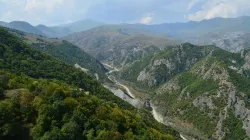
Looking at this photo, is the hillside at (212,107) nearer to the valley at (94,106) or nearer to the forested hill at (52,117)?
the valley at (94,106)

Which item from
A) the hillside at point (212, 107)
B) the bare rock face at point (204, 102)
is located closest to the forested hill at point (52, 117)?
the hillside at point (212, 107)

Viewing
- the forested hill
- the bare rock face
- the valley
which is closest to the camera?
the forested hill

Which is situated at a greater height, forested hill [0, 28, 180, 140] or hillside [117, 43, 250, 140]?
forested hill [0, 28, 180, 140]

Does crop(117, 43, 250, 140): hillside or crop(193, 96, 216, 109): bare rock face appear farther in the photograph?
crop(193, 96, 216, 109): bare rock face

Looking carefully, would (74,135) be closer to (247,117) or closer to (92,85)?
(92,85)

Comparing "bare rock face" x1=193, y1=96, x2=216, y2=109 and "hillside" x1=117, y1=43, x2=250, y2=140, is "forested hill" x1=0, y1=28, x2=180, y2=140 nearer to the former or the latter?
"hillside" x1=117, y1=43, x2=250, y2=140

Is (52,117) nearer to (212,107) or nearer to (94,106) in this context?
(94,106)

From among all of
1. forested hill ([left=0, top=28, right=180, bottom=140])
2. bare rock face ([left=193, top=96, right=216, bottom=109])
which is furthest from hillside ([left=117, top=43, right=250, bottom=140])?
forested hill ([left=0, top=28, right=180, bottom=140])

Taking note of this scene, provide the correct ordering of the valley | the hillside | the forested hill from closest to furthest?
the forested hill < the valley < the hillside

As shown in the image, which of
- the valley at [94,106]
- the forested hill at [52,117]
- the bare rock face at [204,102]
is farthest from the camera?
the bare rock face at [204,102]

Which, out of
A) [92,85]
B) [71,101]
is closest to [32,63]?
[92,85]

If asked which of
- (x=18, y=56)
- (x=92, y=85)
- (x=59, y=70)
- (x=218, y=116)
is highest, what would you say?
(x=18, y=56)
